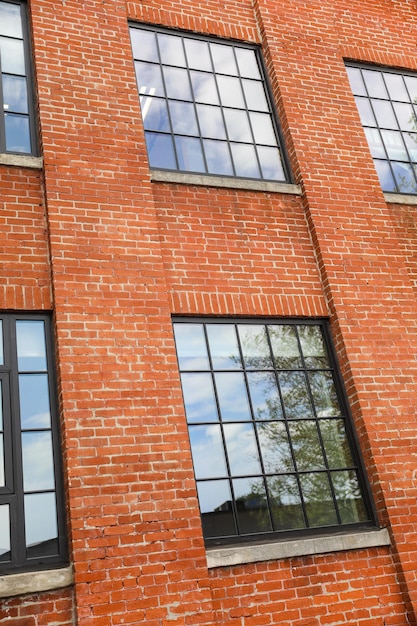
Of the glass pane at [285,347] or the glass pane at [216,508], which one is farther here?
the glass pane at [285,347]

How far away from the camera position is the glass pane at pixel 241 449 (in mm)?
5465

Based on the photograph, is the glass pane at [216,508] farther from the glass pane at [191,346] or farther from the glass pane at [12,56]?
the glass pane at [12,56]

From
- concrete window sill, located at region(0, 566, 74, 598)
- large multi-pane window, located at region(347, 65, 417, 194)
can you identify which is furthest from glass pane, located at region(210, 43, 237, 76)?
concrete window sill, located at region(0, 566, 74, 598)

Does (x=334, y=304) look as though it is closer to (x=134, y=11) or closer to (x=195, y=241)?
(x=195, y=241)

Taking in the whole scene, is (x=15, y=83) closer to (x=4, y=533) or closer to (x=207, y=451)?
(x=207, y=451)

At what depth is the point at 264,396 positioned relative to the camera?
5.86 meters

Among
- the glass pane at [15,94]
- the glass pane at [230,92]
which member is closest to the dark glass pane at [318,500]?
the glass pane at [230,92]

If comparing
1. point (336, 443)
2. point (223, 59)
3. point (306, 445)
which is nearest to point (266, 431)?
point (306, 445)

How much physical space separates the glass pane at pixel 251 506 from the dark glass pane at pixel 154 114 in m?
3.95

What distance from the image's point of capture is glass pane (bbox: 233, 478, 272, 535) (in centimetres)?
527

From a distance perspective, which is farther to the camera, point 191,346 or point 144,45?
point 144,45

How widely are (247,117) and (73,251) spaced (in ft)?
9.92

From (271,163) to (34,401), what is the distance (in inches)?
156

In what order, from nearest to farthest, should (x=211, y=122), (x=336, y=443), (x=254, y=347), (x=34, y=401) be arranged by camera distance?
(x=34, y=401)
(x=336, y=443)
(x=254, y=347)
(x=211, y=122)
